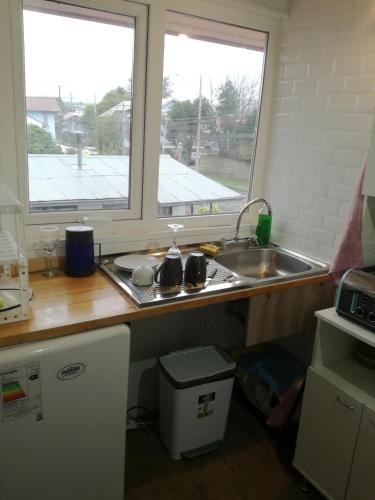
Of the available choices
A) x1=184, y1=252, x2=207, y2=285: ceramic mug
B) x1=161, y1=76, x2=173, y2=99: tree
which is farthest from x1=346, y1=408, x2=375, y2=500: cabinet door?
x1=161, y1=76, x2=173, y2=99: tree

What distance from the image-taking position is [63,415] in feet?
4.82

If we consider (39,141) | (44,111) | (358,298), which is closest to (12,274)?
(39,141)

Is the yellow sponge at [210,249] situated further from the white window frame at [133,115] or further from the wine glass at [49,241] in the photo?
the wine glass at [49,241]

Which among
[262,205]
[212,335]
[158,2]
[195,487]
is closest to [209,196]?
[262,205]

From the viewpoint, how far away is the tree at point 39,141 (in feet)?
6.23

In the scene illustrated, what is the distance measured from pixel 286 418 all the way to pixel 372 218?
108 centimetres

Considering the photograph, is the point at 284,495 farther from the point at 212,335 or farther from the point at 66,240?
the point at 66,240

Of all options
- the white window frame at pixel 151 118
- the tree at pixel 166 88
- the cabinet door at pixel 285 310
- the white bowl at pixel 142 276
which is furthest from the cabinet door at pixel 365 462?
the tree at pixel 166 88

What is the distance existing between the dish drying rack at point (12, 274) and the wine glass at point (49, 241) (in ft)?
0.86

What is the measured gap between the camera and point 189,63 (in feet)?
7.24

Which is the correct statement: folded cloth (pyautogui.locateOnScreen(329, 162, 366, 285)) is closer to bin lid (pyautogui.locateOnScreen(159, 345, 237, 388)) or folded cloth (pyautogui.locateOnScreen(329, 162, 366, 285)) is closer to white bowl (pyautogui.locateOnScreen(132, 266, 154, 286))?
bin lid (pyautogui.locateOnScreen(159, 345, 237, 388))

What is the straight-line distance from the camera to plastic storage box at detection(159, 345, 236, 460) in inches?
78.1

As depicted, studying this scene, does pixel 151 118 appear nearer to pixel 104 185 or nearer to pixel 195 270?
pixel 104 185

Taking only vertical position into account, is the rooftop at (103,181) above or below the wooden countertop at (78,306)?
above
